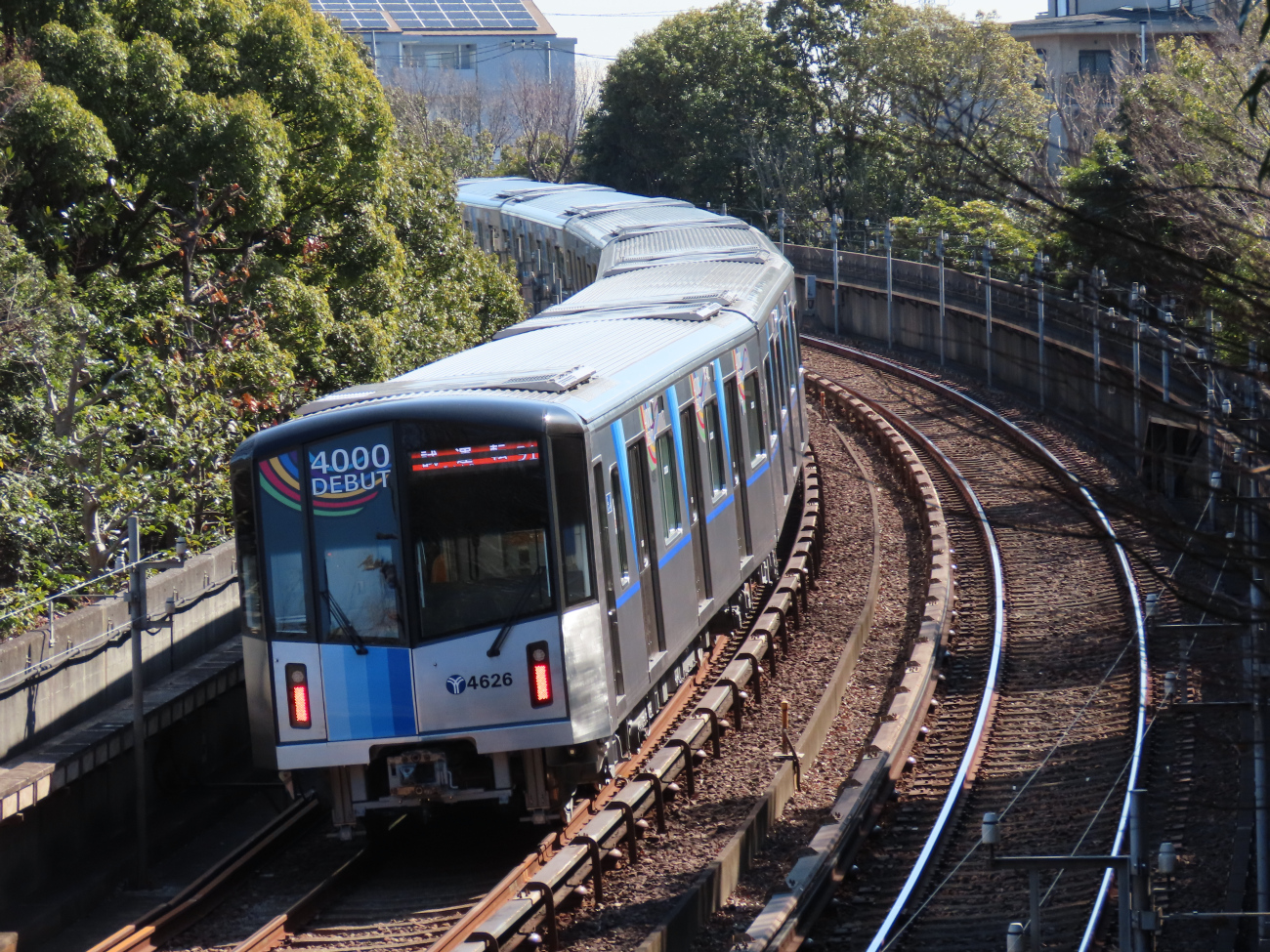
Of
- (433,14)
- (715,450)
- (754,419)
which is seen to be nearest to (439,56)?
(433,14)

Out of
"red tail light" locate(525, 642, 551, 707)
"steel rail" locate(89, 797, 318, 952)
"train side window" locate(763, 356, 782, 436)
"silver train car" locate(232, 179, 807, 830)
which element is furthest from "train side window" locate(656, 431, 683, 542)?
"train side window" locate(763, 356, 782, 436)

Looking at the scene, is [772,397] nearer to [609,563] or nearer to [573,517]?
[609,563]

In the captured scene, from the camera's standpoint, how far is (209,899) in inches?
317

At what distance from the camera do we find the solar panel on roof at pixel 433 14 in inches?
2448

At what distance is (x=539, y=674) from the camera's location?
766cm

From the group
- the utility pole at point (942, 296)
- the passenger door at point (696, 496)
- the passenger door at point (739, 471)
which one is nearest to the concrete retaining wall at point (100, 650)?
the passenger door at point (696, 496)

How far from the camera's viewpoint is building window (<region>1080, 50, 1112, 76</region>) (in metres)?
40.2

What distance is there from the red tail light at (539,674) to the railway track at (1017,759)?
1.86 m

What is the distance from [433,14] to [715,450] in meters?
58.8

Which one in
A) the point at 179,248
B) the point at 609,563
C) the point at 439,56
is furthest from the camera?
the point at 439,56

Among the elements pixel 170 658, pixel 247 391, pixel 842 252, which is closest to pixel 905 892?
pixel 170 658

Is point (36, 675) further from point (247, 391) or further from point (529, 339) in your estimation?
Answer: point (247, 391)

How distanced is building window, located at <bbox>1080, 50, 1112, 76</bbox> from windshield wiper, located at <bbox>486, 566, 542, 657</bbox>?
1440 inches

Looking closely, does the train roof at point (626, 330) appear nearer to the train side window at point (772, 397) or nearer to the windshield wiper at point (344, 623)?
the train side window at point (772, 397)
